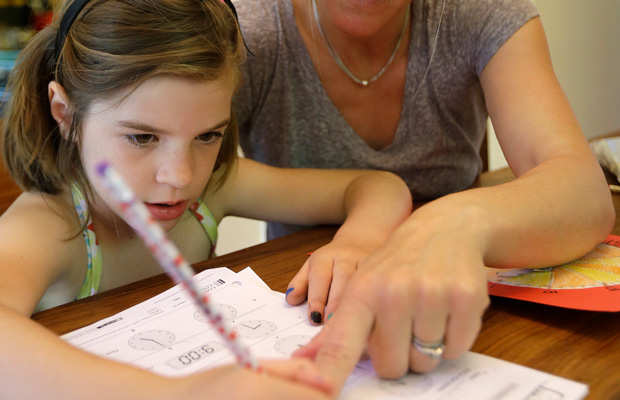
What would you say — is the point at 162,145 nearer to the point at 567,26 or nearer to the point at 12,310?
the point at 12,310

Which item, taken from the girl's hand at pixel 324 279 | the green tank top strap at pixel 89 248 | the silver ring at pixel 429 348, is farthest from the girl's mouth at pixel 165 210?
the silver ring at pixel 429 348

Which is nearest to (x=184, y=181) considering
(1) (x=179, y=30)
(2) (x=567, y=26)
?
(1) (x=179, y=30)

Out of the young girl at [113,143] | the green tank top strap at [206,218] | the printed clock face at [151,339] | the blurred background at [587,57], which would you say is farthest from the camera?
the blurred background at [587,57]

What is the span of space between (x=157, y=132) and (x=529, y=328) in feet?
1.50

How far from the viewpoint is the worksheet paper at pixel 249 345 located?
0.41m

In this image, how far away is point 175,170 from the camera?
0.68 metres

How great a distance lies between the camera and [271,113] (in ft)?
3.51

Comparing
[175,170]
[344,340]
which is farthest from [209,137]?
[344,340]

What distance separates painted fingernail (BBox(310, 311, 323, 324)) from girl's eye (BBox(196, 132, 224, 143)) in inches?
11.9

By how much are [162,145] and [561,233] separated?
1.52 ft

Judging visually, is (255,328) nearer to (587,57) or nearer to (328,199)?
(328,199)

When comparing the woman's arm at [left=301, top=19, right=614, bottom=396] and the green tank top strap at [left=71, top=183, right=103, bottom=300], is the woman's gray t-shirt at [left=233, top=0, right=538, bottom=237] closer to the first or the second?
the woman's arm at [left=301, top=19, right=614, bottom=396]

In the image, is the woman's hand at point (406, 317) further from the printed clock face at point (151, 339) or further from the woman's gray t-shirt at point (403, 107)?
the woman's gray t-shirt at point (403, 107)

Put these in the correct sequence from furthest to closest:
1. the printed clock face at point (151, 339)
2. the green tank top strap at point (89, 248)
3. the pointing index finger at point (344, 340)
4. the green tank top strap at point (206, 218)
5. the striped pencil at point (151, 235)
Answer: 1. the green tank top strap at point (206, 218)
2. the green tank top strap at point (89, 248)
3. the printed clock face at point (151, 339)
4. the pointing index finger at point (344, 340)
5. the striped pencil at point (151, 235)
